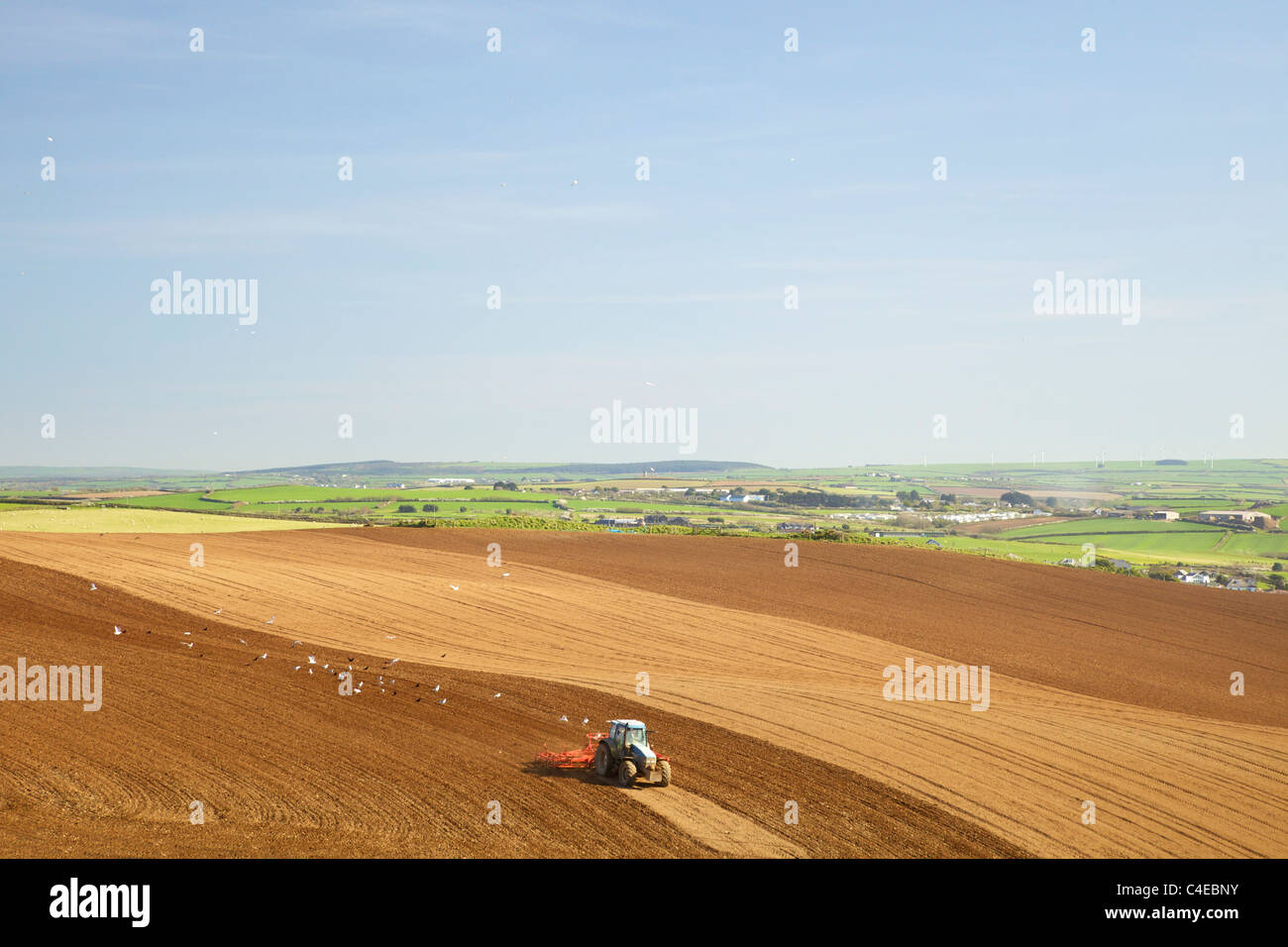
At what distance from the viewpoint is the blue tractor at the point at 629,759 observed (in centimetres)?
2184

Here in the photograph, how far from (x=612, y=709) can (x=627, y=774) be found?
22.3 feet

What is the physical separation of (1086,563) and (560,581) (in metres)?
37.2

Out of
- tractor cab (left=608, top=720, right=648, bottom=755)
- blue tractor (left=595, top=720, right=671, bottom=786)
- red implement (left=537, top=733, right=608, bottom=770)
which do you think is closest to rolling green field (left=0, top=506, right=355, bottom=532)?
red implement (left=537, top=733, right=608, bottom=770)

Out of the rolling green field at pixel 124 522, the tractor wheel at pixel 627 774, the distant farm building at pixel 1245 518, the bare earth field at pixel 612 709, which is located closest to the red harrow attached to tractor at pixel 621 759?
the tractor wheel at pixel 627 774

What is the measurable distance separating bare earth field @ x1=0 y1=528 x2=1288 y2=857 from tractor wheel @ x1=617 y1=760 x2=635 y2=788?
58 cm

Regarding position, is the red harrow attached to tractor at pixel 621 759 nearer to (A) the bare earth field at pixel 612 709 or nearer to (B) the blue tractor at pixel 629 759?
(B) the blue tractor at pixel 629 759

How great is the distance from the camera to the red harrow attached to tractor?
21875 mm

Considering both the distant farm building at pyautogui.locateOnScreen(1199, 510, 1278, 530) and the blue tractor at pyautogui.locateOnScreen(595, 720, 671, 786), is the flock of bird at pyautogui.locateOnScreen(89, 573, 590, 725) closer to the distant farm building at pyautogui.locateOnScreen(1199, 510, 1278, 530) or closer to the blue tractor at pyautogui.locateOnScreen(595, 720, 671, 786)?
the blue tractor at pyautogui.locateOnScreen(595, 720, 671, 786)

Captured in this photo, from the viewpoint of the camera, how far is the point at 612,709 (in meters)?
28.5

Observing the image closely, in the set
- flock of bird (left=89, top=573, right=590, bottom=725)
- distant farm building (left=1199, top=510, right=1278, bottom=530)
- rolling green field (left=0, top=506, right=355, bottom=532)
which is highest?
rolling green field (left=0, top=506, right=355, bottom=532)
